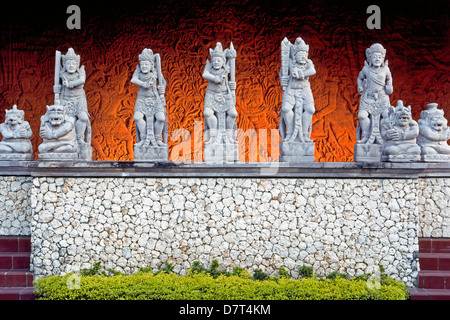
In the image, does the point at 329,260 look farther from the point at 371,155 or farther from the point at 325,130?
the point at 325,130

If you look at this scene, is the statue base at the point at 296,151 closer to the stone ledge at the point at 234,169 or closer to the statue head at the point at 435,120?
the stone ledge at the point at 234,169

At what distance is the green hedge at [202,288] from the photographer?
17.8 ft

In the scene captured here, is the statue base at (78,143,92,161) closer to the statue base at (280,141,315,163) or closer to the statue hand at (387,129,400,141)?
the statue base at (280,141,315,163)

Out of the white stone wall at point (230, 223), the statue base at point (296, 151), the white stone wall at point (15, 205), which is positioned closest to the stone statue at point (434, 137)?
the white stone wall at point (230, 223)

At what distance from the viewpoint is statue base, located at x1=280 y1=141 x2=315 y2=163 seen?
6.46 meters

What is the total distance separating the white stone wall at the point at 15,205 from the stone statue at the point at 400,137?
4750mm

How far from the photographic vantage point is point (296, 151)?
21.3 feet

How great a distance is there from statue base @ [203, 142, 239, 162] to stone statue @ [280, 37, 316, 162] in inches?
26.6

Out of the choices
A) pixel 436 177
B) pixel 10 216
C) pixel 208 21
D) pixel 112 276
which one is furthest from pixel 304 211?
pixel 208 21

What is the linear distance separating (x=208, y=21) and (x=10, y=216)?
19.2ft

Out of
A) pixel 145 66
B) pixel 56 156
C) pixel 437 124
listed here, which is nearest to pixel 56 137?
pixel 56 156

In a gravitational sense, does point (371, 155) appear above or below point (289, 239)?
above

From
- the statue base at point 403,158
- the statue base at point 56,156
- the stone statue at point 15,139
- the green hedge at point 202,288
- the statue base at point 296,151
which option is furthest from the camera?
the stone statue at point 15,139
